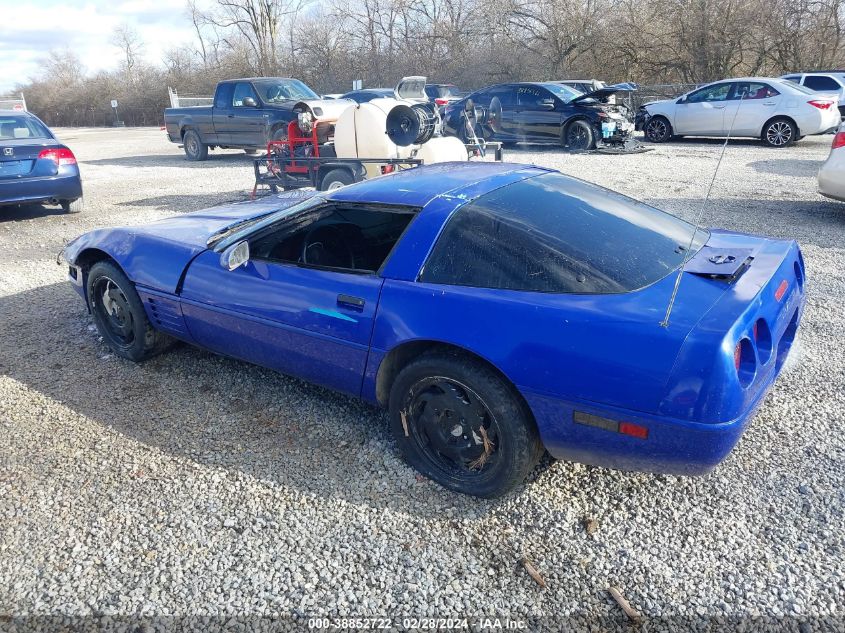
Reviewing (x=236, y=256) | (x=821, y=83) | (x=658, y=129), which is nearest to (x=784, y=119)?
(x=658, y=129)

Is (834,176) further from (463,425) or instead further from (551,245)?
(463,425)

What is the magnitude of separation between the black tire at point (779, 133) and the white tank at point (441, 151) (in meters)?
9.13

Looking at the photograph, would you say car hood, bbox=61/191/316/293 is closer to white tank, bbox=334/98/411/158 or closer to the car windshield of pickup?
white tank, bbox=334/98/411/158

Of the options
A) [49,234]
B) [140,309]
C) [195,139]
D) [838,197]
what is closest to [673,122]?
[838,197]

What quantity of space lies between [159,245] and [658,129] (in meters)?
14.4

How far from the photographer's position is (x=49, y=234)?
7867 mm

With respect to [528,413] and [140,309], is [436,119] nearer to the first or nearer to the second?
[140,309]

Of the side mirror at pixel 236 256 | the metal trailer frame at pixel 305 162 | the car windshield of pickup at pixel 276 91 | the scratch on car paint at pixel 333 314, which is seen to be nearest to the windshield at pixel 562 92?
the car windshield of pickup at pixel 276 91

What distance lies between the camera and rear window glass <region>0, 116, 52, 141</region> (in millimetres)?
8411

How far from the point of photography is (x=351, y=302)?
2.77m

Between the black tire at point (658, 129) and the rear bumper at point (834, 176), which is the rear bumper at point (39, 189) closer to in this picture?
the rear bumper at point (834, 176)

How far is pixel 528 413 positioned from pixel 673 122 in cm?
1471

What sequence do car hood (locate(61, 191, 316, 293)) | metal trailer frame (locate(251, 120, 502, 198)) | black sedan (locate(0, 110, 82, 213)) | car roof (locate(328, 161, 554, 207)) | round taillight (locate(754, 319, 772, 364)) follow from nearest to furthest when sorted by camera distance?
round taillight (locate(754, 319, 772, 364)), car roof (locate(328, 161, 554, 207)), car hood (locate(61, 191, 316, 293)), metal trailer frame (locate(251, 120, 502, 198)), black sedan (locate(0, 110, 82, 213))

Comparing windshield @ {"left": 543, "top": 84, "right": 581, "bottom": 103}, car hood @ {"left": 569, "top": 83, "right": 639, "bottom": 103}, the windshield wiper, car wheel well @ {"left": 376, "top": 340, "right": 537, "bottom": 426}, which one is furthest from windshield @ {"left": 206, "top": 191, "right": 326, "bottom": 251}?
windshield @ {"left": 543, "top": 84, "right": 581, "bottom": 103}
